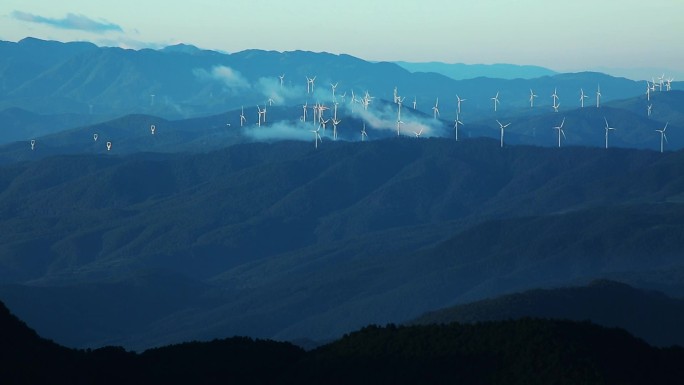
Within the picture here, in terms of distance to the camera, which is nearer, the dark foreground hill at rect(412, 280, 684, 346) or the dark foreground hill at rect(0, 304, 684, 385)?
the dark foreground hill at rect(0, 304, 684, 385)

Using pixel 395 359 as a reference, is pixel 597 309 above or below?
below

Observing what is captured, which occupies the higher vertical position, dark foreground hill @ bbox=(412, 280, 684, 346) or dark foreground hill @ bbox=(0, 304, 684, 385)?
dark foreground hill @ bbox=(0, 304, 684, 385)

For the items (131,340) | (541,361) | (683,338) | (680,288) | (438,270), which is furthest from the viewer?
(438,270)

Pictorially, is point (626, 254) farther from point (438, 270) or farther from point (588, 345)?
point (588, 345)

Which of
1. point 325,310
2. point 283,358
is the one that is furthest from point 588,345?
point 325,310
